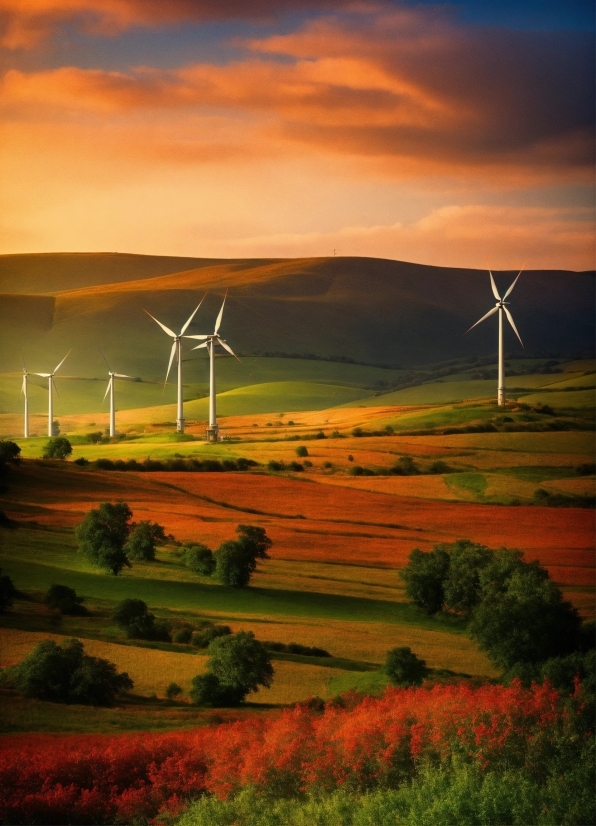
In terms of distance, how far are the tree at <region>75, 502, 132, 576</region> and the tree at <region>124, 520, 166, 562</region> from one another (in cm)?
8

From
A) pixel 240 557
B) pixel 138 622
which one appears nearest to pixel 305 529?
pixel 240 557

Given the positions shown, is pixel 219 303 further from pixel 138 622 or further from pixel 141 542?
pixel 138 622

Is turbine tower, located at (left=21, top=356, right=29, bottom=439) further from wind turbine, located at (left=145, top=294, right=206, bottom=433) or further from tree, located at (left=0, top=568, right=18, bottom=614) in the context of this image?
tree, located at (left=0, top=568, right=18, bottom=614)

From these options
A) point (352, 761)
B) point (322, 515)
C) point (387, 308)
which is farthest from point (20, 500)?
point (387, 308)

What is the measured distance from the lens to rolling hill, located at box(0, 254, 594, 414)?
17.7 metres

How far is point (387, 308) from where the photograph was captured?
79.6ft

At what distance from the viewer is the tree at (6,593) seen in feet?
48.8

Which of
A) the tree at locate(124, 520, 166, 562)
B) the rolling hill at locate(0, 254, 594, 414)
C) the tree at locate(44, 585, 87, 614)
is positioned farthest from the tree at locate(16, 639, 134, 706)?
the rolling hill at locate(0, 254, 594, 414)

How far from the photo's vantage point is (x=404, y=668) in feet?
48.3

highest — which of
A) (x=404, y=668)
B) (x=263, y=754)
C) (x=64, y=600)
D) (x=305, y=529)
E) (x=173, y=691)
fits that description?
(x=305, y=529)

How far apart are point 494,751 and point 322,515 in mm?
4701

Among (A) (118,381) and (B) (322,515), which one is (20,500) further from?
(B) (322,515)

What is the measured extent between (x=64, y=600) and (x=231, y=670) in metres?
2.44

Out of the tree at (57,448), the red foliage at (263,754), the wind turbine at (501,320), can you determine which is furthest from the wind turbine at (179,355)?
the red foliage at (263,754)
